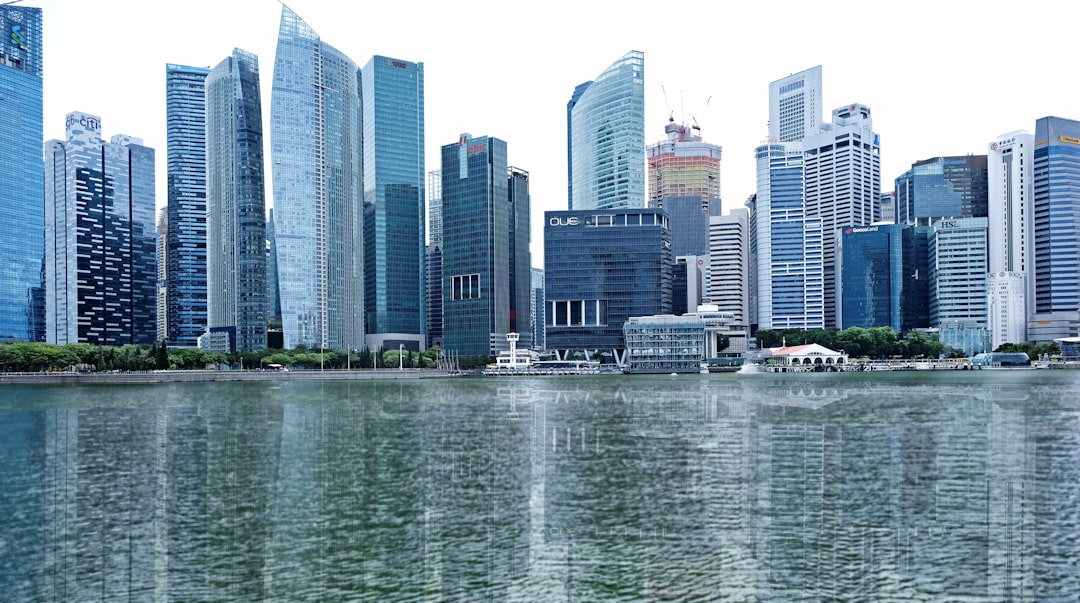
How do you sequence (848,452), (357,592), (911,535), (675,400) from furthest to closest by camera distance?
1. (675,400)
2. (848,452)
3. (911,535)
4. (357,592)

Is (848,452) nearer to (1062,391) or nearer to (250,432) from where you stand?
(250,432)

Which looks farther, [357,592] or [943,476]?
[943,476]

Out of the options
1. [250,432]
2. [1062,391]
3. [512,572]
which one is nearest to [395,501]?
[512,572]

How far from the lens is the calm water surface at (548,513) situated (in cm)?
2902

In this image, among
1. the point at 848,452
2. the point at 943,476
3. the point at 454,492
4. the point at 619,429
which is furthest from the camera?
the point at 619,429

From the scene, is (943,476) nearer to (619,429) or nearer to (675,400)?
(619,429)

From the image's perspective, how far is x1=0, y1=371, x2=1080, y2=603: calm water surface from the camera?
29.0 meters

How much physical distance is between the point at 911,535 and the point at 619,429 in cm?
4158

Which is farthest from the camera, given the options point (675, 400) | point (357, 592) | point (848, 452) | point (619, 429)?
point (675, 400)

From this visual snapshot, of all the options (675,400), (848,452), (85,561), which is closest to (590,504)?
(85,561)

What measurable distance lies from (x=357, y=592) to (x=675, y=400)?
90410 millimetres

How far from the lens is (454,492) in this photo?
145 feet

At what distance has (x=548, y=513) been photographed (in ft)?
128

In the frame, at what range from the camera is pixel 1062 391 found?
12812 centimetres
